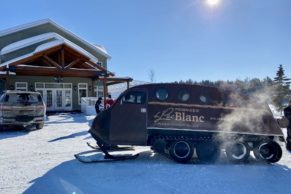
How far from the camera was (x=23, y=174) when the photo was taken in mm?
Result: 6406

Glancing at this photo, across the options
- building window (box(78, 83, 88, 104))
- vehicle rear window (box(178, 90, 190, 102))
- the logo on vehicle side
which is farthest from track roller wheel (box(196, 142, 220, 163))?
building window (box(78, 83, 88, 104))

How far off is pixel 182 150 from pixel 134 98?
6.57 ft

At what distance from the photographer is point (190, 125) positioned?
7609 mm

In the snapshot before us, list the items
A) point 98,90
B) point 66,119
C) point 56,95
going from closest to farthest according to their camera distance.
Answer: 1. point 66,119
2. point 56,95
3. point 98,90

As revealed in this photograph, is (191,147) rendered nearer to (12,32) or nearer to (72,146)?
(72,146)

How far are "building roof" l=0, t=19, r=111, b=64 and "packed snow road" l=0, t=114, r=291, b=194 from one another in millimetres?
14634

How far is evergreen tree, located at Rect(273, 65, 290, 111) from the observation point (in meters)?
33.7

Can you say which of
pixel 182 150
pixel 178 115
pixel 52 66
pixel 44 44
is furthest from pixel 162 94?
pixel 44 44

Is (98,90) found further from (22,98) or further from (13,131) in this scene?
(13,131)

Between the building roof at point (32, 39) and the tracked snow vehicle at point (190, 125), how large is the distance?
1472 centimetres

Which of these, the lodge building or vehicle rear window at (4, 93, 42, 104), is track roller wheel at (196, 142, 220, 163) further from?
the lodge building

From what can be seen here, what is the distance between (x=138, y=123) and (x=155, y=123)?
1.59 feet

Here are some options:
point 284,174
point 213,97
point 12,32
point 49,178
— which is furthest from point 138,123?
point 12,32

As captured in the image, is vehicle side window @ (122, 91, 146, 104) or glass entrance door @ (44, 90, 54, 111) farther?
glass entrance door @ (44, 90, 54, 111)
